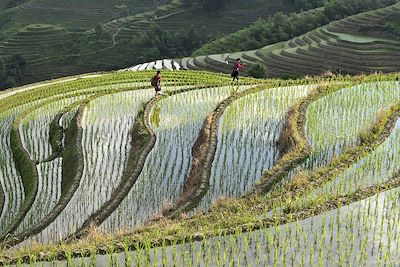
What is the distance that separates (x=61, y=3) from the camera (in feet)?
239

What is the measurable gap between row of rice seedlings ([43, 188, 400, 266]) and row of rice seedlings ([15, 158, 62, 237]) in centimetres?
413

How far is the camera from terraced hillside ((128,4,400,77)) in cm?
3148

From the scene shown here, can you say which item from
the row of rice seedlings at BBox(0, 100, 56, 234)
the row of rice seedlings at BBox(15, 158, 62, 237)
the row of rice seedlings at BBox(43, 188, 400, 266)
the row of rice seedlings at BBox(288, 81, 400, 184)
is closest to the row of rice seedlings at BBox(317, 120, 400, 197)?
the row of rice seedlings at BBox(288, 81, 400, 184)

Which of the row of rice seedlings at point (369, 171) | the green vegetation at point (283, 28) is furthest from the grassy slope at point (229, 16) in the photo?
the row of rice seedlings at point (369, 171)

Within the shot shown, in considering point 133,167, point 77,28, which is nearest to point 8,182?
point 133,167

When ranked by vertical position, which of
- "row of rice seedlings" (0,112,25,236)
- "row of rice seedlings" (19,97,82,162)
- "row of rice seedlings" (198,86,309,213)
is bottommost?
"row of rice seedlings" (0,112,25,236)

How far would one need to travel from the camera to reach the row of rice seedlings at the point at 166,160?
8.15 metres

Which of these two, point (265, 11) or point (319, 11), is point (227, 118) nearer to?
point (319, 11)

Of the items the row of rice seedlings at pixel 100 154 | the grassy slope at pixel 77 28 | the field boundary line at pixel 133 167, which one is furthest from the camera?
the grassy slope at pixel 77 28

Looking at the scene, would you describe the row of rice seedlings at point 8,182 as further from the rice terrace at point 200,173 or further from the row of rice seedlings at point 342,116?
the row of rice seedlings at point 342,116

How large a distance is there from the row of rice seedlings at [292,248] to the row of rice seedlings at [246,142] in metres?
2.13

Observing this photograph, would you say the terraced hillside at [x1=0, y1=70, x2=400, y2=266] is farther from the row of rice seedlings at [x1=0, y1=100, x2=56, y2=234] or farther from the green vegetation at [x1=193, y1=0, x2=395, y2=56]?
the green vegetation at [x1=193, y1=0, x2=395, y2=56]

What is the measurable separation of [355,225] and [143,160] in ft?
15.9

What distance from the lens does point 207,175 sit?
28.2ft
